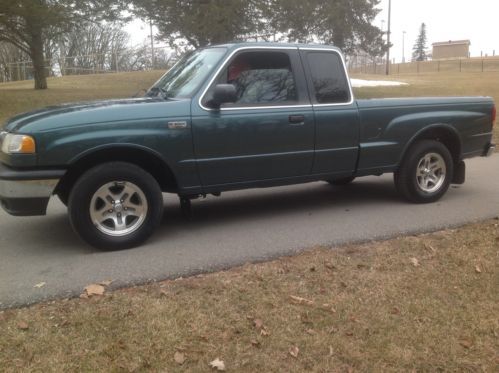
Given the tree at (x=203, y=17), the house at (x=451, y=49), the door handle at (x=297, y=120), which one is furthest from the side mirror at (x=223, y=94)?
the house at (x=451, y=49)

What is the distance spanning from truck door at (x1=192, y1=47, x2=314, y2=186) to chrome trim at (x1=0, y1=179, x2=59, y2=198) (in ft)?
4.51

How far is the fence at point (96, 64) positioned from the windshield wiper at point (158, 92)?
41.5 meters

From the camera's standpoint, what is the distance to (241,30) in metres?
20.0

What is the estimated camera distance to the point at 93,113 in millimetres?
4598

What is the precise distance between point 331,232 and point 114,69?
50474 mm

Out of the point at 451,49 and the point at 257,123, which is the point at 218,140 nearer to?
the point at 257,123

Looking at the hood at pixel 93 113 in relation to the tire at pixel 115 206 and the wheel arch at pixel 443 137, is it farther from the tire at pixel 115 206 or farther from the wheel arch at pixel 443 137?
the wheel arch at pixel 443 137

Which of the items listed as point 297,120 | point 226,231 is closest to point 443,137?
point 297,120

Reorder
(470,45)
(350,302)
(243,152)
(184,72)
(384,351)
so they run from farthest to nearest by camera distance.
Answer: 1. (470,45)
2. (184,72)
3. (243,152)
4. (350,302)
5. (384,351)

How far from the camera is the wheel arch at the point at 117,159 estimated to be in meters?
4.59

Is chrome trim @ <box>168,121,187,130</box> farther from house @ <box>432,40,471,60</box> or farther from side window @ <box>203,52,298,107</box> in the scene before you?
house @ <box>432,40,471,60</box>

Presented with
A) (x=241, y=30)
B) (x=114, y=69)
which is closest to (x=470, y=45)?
(x=114, y=69)

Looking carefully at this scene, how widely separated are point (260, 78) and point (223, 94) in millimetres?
716

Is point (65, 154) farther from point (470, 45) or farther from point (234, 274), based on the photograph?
point (470, 45)
